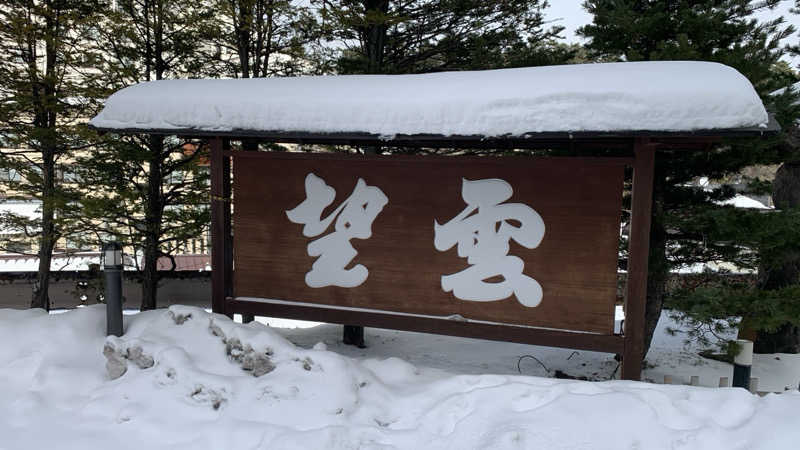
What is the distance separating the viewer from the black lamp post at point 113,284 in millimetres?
5820

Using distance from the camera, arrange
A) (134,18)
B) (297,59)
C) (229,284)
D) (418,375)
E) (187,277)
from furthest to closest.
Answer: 1. (187,277)
2. (297,59)
3. (134,18)
4. (229,284)
5. (418,375)

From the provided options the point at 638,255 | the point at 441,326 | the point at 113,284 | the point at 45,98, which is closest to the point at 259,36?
the point at 45,98

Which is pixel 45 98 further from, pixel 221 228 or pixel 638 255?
pixel 638 255

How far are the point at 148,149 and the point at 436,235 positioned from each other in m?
6.42

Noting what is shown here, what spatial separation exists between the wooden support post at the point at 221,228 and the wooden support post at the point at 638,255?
496cm

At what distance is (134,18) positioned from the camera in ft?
30.7

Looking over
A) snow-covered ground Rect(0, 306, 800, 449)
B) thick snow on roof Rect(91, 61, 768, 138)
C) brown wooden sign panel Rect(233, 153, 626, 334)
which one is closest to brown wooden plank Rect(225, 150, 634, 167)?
brown wooden sign panel Rect(233, 153, 626, 334)

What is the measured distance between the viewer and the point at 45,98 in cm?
843

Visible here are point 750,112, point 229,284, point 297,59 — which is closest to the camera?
point 750,112

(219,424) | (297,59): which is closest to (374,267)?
(219,424)

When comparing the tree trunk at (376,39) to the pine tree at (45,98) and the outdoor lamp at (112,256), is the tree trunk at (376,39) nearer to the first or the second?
the pine tree at (45,98)

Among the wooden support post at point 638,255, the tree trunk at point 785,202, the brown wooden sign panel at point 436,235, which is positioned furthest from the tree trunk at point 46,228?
the tree trunk at point 785,202

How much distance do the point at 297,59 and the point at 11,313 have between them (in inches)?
275

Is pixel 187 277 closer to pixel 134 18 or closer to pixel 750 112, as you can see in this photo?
pixel 134 18
